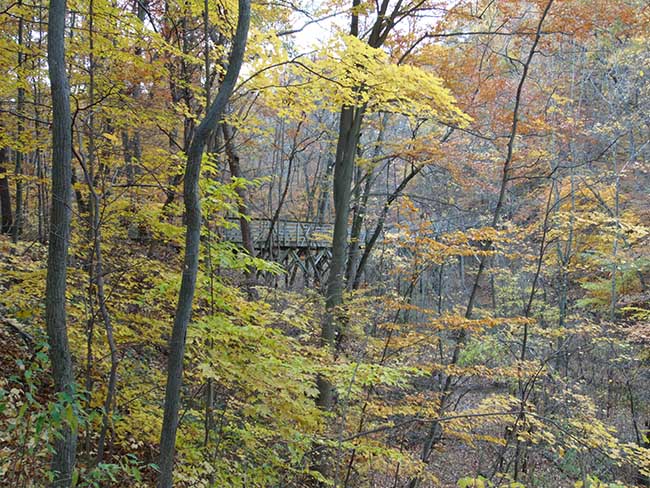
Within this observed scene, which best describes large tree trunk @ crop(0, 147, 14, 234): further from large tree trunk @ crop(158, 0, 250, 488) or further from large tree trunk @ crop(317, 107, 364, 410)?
large tree trunk @ crop(158, 0, 250, 488)

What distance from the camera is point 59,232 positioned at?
10.1 ft

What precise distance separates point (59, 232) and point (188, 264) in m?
0.91

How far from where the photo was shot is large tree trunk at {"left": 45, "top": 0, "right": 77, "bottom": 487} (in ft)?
9.87

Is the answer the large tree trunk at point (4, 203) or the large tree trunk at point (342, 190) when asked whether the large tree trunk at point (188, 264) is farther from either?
the large tree trunk at point (4, 203)

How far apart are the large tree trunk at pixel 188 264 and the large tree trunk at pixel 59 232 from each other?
25.1 inches

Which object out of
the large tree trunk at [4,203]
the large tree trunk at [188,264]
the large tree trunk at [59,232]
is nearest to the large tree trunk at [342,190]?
the large tree trunk at [188,264]

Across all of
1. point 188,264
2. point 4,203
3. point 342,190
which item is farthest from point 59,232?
point 4,203

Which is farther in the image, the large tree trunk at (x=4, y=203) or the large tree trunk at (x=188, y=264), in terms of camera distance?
the large tree trunk at (x=4, y=203)

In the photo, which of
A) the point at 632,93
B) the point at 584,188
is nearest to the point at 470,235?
the point at 584,188

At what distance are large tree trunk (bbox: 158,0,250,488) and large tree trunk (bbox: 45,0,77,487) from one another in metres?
0.64

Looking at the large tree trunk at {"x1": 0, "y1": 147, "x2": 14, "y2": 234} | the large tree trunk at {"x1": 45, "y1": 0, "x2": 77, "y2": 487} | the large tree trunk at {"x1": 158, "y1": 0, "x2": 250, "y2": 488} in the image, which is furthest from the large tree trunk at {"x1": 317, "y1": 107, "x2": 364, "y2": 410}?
the large tree trunk at {"x1": 0, "y1": 147, "x2": 14, "y2": 234}

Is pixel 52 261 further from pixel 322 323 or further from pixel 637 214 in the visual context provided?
pixel 637 214

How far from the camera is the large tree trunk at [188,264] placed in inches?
115

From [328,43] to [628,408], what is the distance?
11.9 metres
